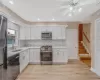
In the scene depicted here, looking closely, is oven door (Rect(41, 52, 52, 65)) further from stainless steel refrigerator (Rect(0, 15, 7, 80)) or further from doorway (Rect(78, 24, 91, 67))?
stainless steel refrigerator (Rect(0, 15, 7, 80))

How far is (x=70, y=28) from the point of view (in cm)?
718

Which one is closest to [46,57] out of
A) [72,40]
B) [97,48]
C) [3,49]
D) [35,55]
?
[35,55]

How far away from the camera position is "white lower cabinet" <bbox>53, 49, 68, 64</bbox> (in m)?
6.11

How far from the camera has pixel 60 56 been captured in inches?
241

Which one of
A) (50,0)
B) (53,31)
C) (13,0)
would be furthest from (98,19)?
(13,0)

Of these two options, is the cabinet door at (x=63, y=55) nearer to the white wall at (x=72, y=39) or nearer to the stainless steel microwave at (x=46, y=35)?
the stainless steel microwave at (x=46, y=35)

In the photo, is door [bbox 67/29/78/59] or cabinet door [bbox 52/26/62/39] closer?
cabinet door [bbox 52/26/62/39]

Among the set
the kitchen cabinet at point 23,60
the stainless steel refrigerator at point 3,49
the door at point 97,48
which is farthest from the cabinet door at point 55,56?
the stainless steel refrigerator at point 3,49

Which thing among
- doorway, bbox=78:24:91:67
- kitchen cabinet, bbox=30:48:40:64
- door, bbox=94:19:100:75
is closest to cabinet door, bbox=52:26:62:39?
kitchen cabinet, bbox=30:48:40:64

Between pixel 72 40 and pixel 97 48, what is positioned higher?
pixel 72 40

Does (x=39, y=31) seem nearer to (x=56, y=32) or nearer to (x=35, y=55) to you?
(x=56, y=32)

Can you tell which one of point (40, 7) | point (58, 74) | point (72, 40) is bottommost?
point (58, 74)

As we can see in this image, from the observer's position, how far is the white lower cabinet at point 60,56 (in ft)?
20.0

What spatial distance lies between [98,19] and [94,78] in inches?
87.8
